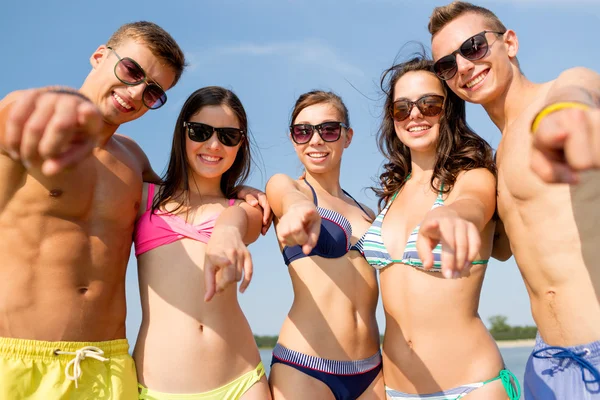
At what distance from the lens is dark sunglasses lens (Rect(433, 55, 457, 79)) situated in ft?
14.6

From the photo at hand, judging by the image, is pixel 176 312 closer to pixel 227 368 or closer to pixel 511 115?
pixel 227 368

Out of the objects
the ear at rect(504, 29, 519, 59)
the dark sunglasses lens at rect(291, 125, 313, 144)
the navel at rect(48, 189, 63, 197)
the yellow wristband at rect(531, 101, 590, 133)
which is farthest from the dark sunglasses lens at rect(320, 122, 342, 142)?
the yellow wristband at rect(531, 101, 590, 133)

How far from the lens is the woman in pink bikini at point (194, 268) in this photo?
161 inches

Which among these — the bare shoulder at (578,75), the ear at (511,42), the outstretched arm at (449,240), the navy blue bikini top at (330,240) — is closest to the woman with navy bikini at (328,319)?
the navy blue bikini top at (330,240)

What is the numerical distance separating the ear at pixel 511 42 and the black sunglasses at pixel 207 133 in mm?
2285

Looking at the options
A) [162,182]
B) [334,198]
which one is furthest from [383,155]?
[162,182]

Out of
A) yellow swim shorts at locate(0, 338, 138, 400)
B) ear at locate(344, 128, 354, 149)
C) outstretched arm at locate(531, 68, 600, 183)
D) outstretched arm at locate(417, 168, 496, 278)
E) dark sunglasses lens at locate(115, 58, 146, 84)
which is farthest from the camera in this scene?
ear at locate(344, 128, 354, 149)

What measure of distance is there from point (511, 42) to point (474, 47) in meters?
0.36

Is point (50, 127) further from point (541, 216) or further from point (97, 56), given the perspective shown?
point (541, 216)

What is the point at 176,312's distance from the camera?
4215mm

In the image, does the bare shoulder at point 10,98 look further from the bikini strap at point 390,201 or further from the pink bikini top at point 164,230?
the bikini strap at point 390,201

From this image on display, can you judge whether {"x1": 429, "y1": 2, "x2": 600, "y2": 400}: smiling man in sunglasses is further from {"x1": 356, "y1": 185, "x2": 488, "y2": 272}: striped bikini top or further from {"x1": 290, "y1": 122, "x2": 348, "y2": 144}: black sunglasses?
{"x1": 290, "y1": 122, "x2": 348, "y2": 144}: black sunglasses

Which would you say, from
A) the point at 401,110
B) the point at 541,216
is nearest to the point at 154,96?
the point at 401,110

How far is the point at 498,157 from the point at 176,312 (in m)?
2.69
